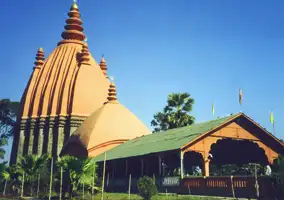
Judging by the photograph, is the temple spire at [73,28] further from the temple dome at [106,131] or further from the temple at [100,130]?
the temple dome at [106,131]

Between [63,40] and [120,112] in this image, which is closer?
[120,112]

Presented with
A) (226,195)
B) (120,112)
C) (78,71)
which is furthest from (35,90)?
(226,195)

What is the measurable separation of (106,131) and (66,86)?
11.3 meters

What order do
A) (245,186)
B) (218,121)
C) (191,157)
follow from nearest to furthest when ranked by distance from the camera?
(245,186)
(218,121)
(191,157)

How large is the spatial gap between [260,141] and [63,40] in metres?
32.4

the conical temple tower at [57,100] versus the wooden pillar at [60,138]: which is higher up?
the conical temple tower at [57,100]

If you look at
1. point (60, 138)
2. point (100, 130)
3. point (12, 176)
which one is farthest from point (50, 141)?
point (12, 176)

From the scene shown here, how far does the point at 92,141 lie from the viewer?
3269cm

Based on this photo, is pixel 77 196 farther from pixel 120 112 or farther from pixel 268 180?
pixel 120 112

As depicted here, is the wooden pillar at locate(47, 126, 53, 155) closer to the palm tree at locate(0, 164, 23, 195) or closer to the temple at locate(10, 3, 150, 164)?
the temple at locate(10, 3, 150, 164)

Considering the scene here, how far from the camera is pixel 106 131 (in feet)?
111

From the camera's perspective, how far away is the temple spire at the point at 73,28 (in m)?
49.2

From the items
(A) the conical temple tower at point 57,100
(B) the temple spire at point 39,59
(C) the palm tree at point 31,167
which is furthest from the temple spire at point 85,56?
(C) the palm tree at point 31,167

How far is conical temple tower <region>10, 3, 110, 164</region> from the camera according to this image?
40.9 m
